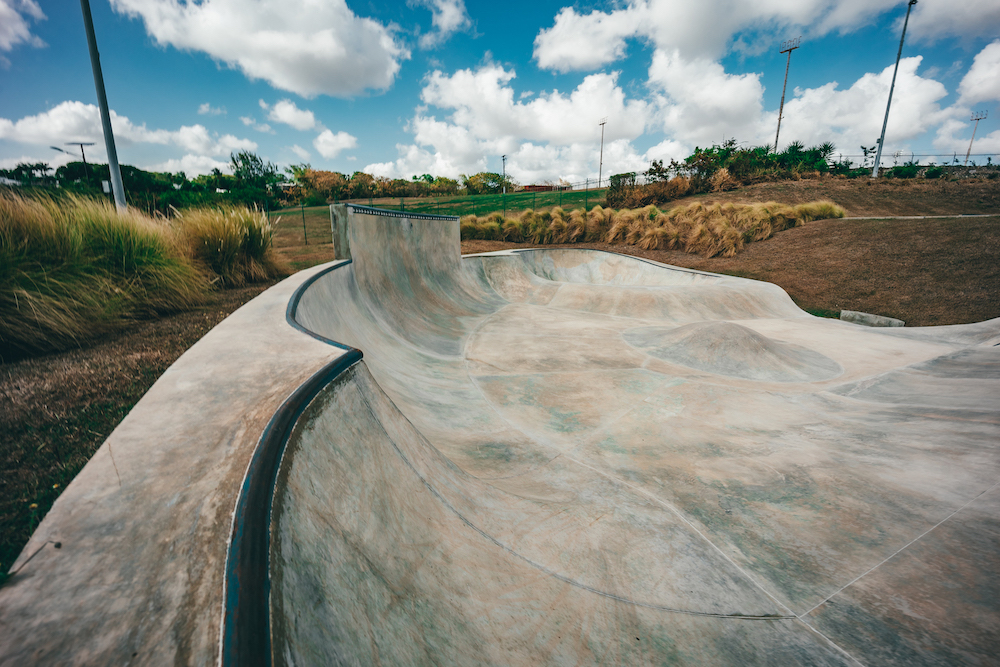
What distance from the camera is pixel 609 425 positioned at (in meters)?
4.64

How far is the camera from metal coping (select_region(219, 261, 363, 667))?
977mm

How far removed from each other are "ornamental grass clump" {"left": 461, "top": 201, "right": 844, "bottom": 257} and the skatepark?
1152 centimetres

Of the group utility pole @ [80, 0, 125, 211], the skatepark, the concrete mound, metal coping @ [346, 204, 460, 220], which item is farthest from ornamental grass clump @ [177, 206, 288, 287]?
the concrete mound

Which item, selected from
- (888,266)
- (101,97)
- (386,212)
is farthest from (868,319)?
(101,97)

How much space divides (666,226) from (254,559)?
63.0ft

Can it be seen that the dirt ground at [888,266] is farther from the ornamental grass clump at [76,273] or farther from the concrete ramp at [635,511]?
the ornamental grass clump at [76,273]

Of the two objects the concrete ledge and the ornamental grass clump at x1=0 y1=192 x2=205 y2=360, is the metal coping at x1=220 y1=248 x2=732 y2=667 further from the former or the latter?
the concrete ledge

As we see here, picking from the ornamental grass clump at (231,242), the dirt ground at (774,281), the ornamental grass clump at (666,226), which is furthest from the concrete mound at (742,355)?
the ornamental grass clump at (666,226)

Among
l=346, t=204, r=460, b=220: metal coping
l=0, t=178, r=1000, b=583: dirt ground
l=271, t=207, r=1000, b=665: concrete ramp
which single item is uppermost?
l=346, t=204, r=460, b=220: metal coping

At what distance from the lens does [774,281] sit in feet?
44.6

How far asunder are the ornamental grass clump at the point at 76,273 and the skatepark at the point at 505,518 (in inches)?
53.3

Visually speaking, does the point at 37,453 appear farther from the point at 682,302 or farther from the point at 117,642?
the point at 682,302

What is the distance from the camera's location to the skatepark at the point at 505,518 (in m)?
1.17

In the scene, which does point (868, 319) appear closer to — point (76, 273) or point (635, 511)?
point (635, 511)
